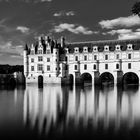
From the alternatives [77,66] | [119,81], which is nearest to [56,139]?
[119,81]

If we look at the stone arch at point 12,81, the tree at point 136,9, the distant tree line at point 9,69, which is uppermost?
the tree at point 136,9

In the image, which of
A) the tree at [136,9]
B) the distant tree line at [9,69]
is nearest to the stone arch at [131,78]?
the distant tree line at [9,69]

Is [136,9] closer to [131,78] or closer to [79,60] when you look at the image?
[79,60]

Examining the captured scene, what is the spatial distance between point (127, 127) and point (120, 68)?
144 ft

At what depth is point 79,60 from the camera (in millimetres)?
58844

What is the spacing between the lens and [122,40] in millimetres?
56375

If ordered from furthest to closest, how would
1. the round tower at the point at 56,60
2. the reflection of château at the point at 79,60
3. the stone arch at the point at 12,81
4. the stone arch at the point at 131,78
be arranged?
the stone arch at the point at 12,81 < the stone arch at the point at 131,78 < the round tower at the point at 56,60 < the reflection of château at the point at 79,60

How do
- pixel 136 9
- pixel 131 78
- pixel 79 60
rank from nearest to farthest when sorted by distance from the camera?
1. pixel 136 9
2. pixel 79 60
3. pixel 131 78

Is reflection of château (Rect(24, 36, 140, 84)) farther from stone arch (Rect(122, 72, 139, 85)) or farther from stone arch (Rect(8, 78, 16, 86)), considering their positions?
stone arch (Rect(8, 78, 16, 86))

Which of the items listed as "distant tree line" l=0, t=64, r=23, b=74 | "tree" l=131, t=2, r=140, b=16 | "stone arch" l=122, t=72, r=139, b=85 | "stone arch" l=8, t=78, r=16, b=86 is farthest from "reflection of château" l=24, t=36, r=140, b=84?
"tree" l=131, t=2, r=140, b=16

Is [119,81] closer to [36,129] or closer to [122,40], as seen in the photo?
[122,40]

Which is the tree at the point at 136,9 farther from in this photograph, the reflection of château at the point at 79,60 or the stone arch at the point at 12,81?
the stone arch at the point at 12,81

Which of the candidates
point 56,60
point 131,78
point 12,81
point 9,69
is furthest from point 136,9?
point 9,69

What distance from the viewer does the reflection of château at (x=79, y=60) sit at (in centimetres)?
5328
